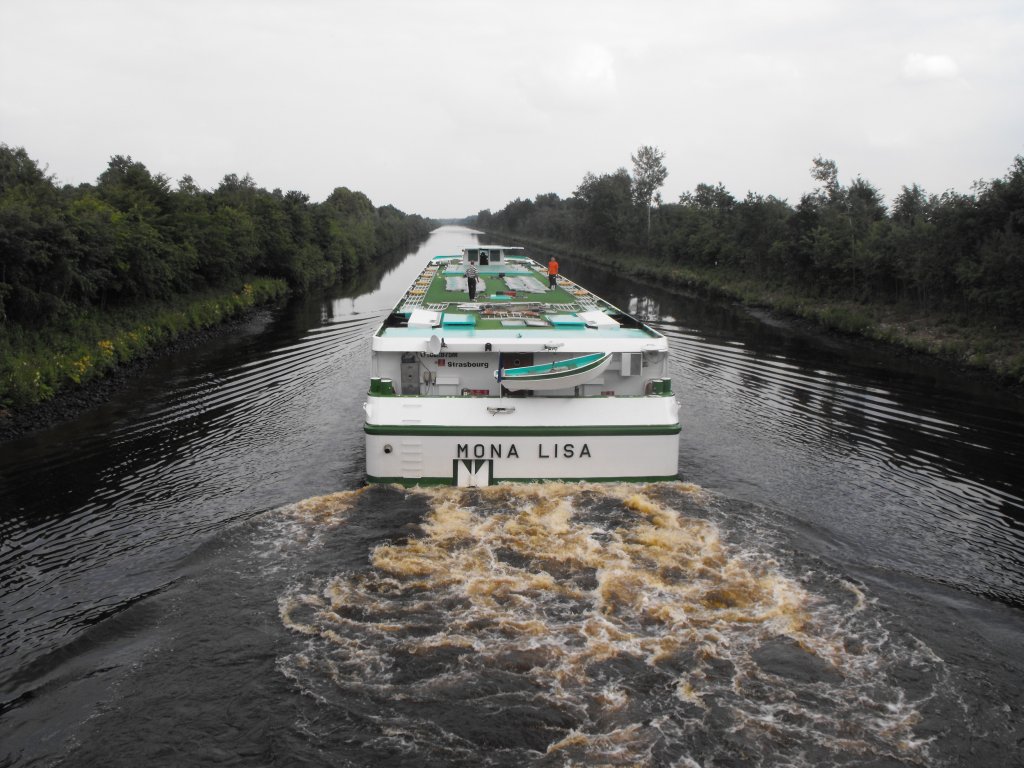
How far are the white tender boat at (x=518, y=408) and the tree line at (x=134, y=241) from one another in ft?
37.0

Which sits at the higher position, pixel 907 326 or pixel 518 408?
pixel 907 326

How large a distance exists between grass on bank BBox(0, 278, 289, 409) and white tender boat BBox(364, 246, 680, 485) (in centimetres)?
920

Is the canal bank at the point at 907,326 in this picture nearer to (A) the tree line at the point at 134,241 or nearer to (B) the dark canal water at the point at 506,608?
(B) the dark canal water at the point at 506,608

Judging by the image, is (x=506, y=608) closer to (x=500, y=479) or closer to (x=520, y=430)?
(x=500, y=479)

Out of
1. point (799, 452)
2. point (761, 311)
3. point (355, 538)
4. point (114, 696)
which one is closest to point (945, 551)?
point (799, 452)

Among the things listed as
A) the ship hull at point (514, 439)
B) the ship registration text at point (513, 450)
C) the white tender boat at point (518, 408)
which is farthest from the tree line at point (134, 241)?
the ship registration text at point (513, 450)

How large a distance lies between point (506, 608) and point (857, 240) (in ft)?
111

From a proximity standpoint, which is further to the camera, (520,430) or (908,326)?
(908,326)

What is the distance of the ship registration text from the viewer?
1142 centimetres

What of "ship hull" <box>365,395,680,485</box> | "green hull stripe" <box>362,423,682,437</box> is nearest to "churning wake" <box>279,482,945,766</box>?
"ship hull" <box>365,395,680,485</box>

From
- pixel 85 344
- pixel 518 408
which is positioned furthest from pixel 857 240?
pixel 85 344

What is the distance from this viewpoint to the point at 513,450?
451 inches

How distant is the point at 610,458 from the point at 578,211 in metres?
86.7

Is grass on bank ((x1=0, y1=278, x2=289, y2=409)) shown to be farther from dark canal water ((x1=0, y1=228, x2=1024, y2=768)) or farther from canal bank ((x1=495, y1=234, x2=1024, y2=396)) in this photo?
canal bank ((x1=495, y1=234, x2=1024, y2=396))
